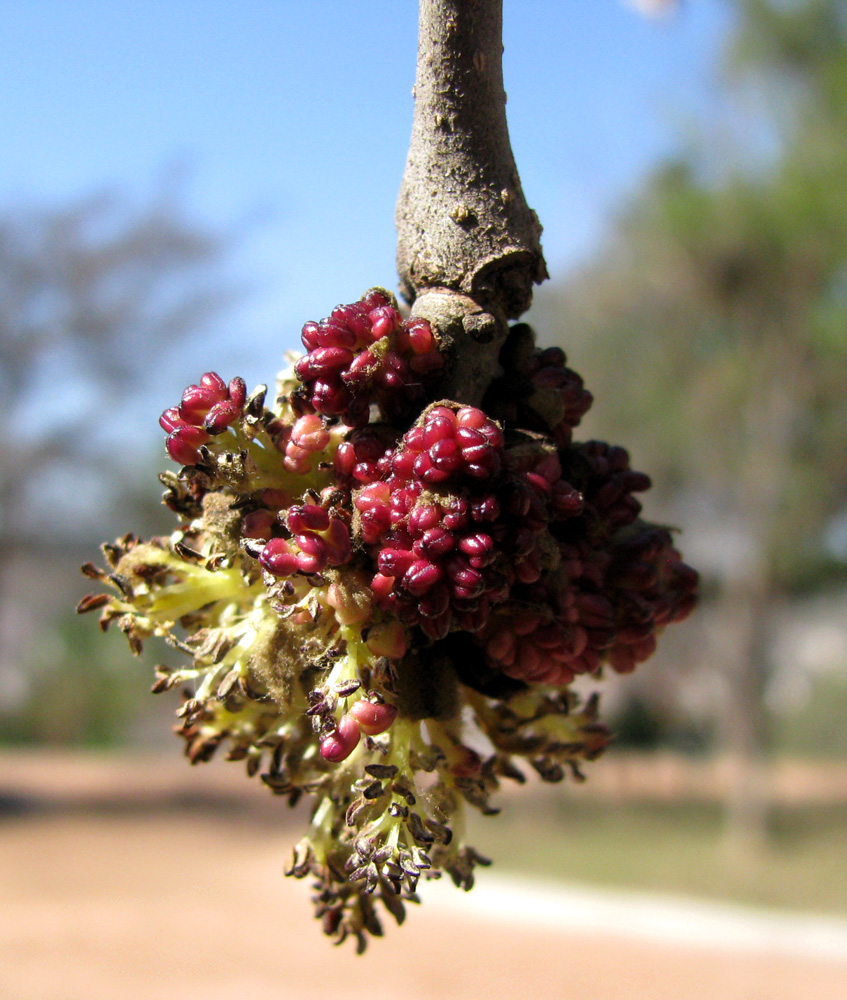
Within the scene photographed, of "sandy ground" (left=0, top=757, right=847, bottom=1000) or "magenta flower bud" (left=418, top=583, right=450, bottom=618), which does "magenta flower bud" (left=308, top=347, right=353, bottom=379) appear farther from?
"sandy ground" (left=0, top=757, right=847, bottom=1000)

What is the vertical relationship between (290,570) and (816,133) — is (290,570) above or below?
below

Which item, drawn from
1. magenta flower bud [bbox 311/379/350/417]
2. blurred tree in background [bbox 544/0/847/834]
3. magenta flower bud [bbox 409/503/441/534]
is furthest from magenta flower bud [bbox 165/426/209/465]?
blurred tree in background [bbox 544/0/847/834]

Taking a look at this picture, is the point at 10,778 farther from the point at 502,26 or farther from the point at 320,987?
the point at 502,26

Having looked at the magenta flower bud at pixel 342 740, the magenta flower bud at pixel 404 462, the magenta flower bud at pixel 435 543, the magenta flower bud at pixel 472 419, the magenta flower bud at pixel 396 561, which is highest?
the magenta flower bud at pixel 472 419

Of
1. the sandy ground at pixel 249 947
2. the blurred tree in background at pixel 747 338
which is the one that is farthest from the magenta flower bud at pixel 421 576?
the blurred tree in background at pixel 747 338

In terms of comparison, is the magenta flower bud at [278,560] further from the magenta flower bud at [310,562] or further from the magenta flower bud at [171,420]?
the magenta flower bud at [171,420]

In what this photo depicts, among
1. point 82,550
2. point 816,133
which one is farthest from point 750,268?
point 82,550

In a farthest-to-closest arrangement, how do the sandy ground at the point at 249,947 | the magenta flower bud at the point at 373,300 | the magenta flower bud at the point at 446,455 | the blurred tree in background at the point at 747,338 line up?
the blurred tree in background at the point at 747,338, the sandy ground at the point at 249,947, the magenta flower bud at the point at 373,300, the magenta flower bud at the point at 446,455
